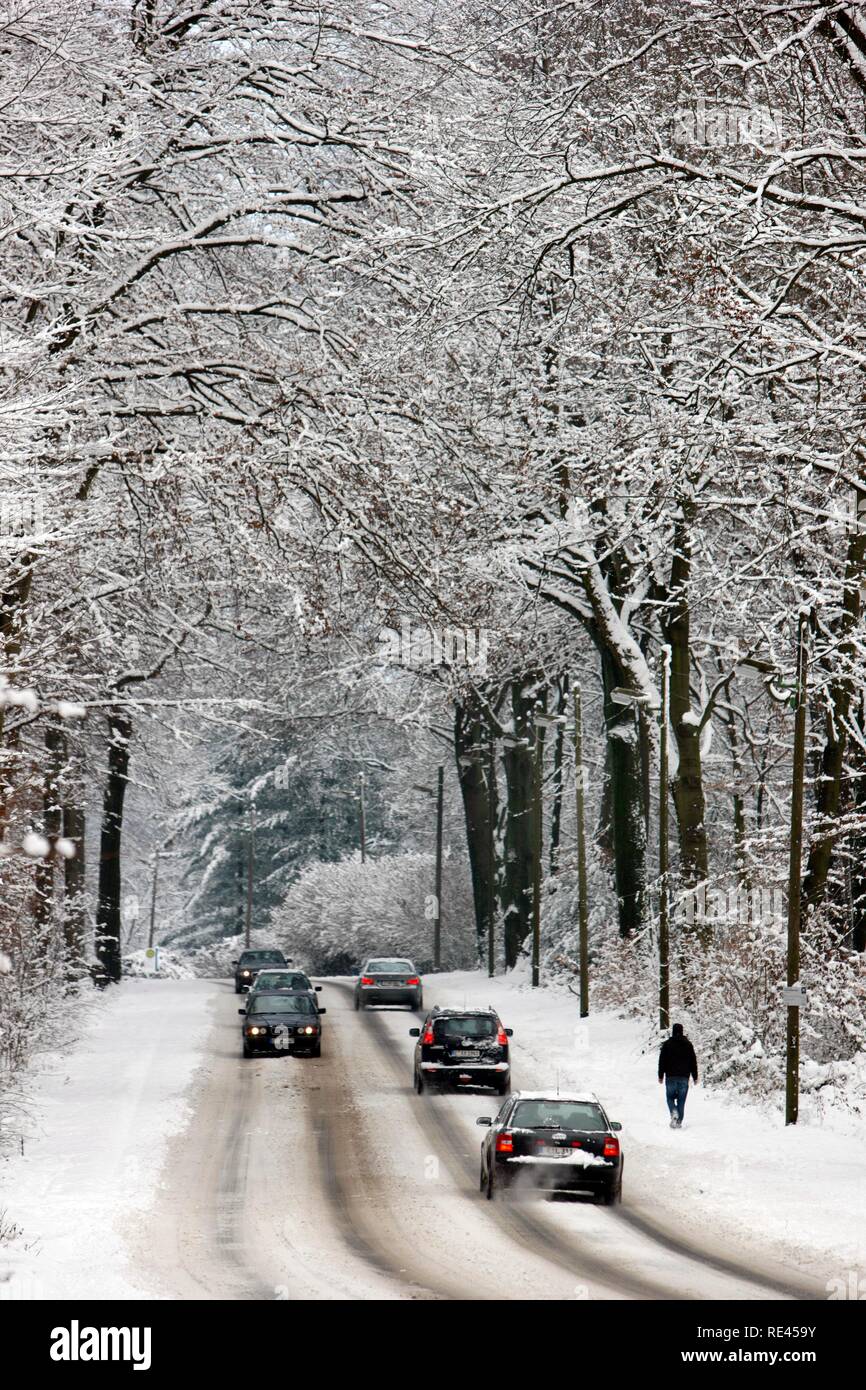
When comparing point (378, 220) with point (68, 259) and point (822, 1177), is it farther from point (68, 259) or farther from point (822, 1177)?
point (822, 1177)

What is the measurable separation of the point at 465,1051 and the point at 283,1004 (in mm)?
7185

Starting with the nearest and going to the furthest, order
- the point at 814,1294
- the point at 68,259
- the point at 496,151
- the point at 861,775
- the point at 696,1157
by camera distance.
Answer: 1. the point at 814,1294
2. the point at 68,259
3. the point at 496,151
4. the point at 696,1157
5. the point at 861,775

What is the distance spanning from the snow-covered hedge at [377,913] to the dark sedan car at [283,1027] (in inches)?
1208

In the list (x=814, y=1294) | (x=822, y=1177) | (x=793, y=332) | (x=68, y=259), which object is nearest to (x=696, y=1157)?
(x=822, y=1177)

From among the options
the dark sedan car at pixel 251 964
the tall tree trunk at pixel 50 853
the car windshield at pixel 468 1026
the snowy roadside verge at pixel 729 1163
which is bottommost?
the dark sedan car at pixel 251 964

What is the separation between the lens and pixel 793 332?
17453 millimetres

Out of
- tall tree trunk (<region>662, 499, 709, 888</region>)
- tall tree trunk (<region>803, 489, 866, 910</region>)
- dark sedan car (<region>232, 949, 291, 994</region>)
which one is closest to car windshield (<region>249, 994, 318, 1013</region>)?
tall tree trunk (<region>662, 499, 709, 888</region>)

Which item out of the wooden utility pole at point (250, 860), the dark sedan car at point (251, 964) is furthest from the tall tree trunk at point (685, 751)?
the wooden utility pole at point (250, 860)

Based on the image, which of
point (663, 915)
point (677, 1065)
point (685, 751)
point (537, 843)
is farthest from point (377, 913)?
point (677, 1065)

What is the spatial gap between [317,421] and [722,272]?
16.1 feet

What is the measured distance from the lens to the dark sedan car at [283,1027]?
32812 mm

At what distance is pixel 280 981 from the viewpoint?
125 feet

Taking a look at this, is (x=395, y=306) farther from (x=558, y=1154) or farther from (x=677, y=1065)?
(x=677, y=1065)

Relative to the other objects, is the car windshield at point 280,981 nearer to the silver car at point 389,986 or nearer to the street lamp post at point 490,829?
the silver car at point 389,986
